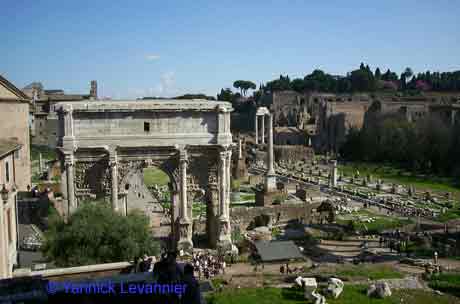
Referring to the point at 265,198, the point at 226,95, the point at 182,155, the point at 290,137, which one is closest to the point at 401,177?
the point at 265,198

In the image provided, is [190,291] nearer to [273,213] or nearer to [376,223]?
[273,213]

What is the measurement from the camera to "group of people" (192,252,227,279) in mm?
17141

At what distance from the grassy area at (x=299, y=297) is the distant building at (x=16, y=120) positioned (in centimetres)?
1466

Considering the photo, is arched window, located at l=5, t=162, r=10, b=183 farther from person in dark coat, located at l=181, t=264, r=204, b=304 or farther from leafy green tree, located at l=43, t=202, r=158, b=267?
person in dark coat, located at l=181, t=264, r=204, b=304

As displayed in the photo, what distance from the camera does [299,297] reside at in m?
13.4

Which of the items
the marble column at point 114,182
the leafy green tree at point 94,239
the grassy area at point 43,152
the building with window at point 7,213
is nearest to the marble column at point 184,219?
the marble column at point 114,182

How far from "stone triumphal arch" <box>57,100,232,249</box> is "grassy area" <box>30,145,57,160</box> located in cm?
3521

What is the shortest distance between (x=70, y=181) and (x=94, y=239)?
18.5ft

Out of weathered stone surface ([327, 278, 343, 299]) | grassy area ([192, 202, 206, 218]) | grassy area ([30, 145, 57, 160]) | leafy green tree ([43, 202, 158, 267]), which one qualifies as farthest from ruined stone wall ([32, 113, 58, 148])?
weathered stone surface ([327, 278, 343, 299])

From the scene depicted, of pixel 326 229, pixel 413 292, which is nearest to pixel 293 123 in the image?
pixel 326 229

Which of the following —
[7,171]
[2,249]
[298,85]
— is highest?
[298,85]

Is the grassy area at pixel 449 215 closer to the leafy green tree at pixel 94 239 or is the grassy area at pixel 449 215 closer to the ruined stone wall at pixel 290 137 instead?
the leafy green tree at pixel 94 239

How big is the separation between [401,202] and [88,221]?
81.7 feet

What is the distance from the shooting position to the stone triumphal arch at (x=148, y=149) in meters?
19.4
